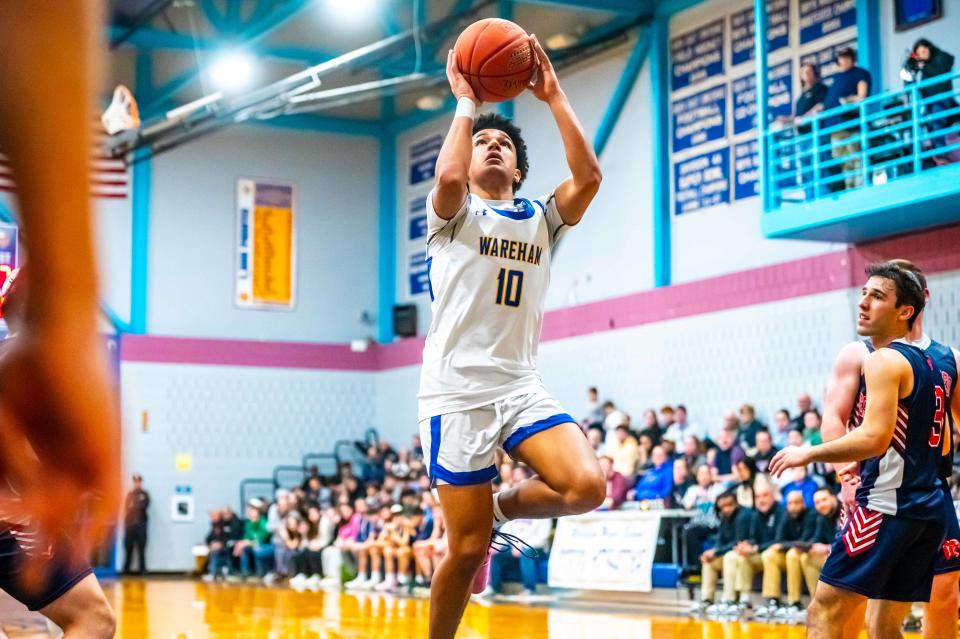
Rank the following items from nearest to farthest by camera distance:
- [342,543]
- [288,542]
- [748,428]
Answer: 1. [748,428]
2. [342,543]
3. [288,542]

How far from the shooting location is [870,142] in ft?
43.4

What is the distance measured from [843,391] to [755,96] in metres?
11.4

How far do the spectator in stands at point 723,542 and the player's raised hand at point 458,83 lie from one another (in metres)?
7.57

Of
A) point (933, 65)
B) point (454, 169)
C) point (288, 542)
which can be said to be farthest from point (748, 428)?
point (454, 169)

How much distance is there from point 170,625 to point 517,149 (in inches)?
264

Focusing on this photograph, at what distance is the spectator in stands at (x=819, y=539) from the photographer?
1096 centimetres

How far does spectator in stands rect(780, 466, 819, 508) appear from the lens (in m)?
11.8

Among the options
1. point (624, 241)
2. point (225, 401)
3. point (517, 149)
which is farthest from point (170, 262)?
point (517, 149)

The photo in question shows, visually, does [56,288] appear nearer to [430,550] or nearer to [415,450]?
[430,550]

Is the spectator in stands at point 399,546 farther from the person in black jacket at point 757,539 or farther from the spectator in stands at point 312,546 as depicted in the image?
the person in black jacket at point 757,539

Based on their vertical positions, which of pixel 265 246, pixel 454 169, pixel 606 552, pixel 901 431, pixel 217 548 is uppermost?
pixel 265 246

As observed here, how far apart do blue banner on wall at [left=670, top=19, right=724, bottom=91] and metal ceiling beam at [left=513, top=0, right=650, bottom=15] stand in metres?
0.68

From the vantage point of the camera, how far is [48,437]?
106 centimetres

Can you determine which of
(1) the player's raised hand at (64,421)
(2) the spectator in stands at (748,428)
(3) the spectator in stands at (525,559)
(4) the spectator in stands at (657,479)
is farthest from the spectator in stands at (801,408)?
(1) the player's raised hand at (64,421)
